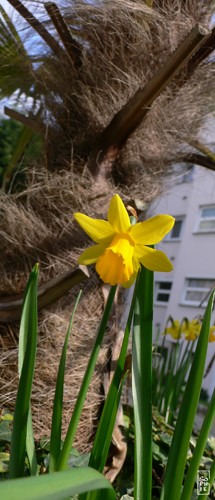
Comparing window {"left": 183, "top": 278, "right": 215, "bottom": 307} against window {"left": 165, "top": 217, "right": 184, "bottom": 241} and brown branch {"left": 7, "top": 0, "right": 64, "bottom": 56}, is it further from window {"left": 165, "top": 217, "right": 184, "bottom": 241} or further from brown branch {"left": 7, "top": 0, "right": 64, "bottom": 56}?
brown branch {"left": 7, "top": 0, "right": 64, "bottom": 56}

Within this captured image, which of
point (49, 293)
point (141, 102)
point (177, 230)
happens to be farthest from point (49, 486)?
point (177, 230)

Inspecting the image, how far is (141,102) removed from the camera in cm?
104

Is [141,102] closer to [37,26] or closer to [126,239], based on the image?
[37,26]

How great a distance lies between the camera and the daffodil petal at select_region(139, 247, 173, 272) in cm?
58

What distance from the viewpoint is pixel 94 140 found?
3.85 feet

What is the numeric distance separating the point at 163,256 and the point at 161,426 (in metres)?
0.73

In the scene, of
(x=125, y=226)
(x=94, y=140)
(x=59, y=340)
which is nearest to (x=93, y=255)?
(x=125, y=226)

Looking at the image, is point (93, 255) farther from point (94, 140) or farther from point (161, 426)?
point (161, 426)

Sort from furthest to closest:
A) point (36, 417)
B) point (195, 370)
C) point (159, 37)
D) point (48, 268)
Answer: point (159, 37) → point (48, 268) → point (36, 417) → point (195, 370)

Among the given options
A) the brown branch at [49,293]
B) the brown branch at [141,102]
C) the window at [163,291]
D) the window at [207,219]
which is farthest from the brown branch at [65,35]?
the window at [163,291]

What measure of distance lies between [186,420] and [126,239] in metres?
0.21

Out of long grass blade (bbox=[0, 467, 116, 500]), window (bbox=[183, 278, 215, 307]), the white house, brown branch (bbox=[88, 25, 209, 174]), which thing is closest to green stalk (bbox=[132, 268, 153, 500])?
long grass blade (bbox=[0, 467, 116, 500])

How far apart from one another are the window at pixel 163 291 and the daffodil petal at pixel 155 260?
33.9 feet

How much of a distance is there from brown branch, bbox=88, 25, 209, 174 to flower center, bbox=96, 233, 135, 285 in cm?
53
